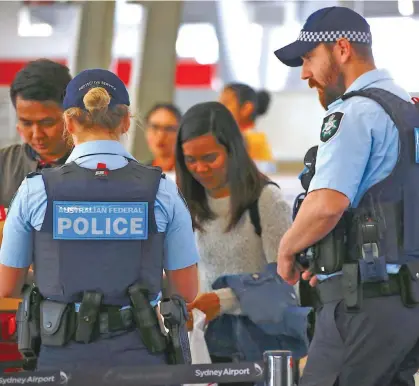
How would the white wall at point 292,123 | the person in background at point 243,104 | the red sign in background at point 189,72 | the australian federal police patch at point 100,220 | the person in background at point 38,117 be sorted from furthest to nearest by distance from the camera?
the red sign in background at point 189,72 < the white wall at point 292,123 < the person in background at point 243,104 < the person in background at point 38,117 < the australian federal police patch at point 100,220

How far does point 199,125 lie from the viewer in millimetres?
3318

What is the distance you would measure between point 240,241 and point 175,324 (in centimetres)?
85

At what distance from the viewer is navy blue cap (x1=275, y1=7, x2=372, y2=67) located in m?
2.85

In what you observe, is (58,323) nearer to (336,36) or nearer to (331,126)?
(331,126)

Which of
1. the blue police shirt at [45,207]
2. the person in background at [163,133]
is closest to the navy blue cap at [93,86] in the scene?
the blue police shirt at [45,207]

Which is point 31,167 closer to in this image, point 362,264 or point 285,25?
point 362,264

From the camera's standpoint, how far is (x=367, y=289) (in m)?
2.68

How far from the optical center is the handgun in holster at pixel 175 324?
243cm

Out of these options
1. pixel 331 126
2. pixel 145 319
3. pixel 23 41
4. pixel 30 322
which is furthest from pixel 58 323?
pixel 23 41

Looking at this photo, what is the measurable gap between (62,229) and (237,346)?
1.09 metres

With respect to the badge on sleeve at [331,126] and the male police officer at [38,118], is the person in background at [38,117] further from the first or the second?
the badge on sleeve at [331,126]

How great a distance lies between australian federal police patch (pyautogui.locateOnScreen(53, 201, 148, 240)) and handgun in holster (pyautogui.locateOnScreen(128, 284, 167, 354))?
13 cm

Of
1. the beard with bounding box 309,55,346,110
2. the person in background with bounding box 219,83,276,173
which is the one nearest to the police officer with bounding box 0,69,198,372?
the beard with bounding box 309,55,346,110

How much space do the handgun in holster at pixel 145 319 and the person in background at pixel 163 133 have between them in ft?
9.97
